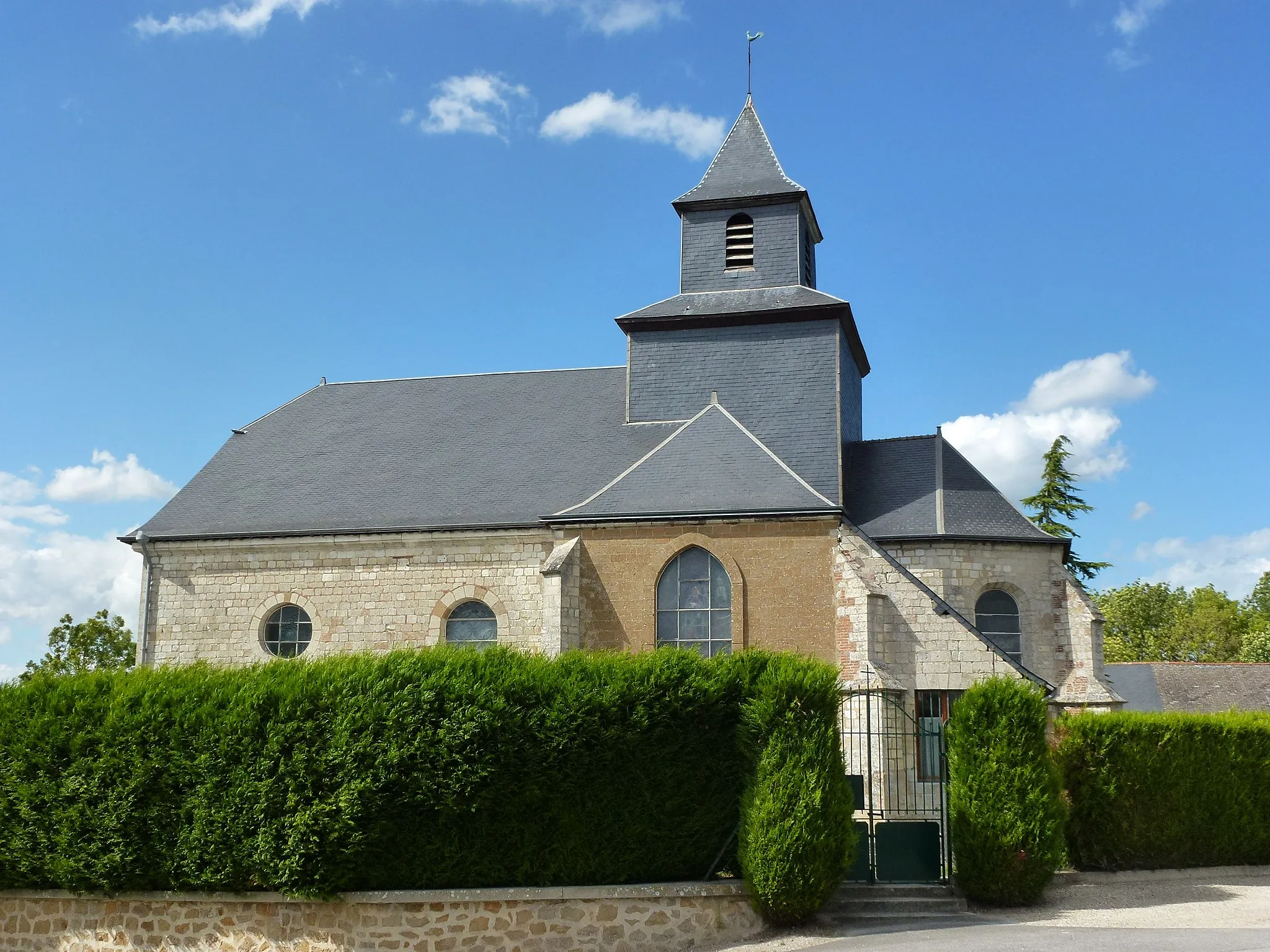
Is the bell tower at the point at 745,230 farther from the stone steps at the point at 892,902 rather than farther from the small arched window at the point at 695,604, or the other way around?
the stone steps at the point at 892,902

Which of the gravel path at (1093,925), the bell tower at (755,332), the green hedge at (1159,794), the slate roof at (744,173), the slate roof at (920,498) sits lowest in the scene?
the gravel path at (1093,925)

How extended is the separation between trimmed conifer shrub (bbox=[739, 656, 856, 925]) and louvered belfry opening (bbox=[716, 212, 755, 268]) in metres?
11.8

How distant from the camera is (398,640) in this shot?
715 inches

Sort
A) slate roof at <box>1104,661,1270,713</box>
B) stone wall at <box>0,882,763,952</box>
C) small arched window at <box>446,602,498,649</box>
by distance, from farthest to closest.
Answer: slate roof at <box>1104,661,1270,713</box> < small arched window at <box>446,602,498,649</box> < stone wall at <box>0,882,763,952</box>

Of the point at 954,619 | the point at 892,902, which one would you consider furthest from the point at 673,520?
the point at 892,902

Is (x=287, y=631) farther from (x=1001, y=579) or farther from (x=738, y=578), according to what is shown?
(x=1001, y=579)

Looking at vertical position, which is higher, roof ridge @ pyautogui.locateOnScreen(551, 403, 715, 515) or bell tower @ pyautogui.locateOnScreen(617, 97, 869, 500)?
bell tower @ pyautogui.locateOnScreen(617, 97, 869, 500)

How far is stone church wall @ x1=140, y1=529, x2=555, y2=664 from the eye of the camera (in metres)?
18.1

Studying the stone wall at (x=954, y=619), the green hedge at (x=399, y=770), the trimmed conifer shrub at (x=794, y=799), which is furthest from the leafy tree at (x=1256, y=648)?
the green hedge at (x=399, y=770)

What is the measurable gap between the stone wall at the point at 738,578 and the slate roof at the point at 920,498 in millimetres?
2138

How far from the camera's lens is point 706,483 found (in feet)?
54.7

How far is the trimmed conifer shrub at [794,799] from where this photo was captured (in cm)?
995

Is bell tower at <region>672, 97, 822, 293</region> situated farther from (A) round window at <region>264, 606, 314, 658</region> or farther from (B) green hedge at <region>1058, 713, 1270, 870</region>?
(B) green hedge at <region>1058, 713, 1270, 870</region>

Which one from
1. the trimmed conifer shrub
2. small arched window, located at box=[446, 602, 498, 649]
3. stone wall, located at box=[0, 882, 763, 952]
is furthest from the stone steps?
small arched window, located at box=[446, 602, 498, 649]
